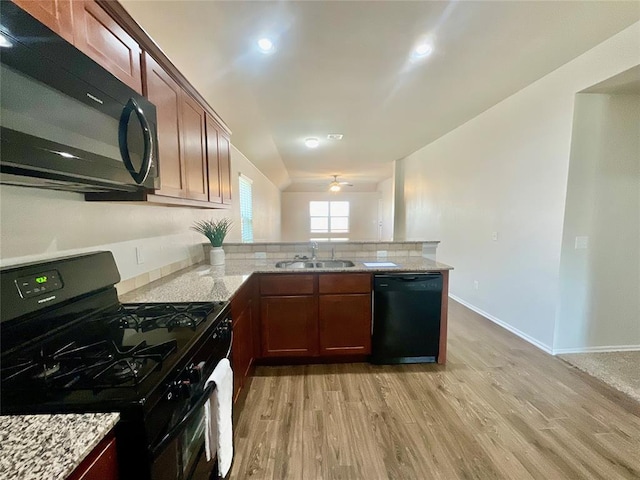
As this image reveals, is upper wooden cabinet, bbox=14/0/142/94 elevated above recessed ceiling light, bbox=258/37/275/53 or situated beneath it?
situated beneath

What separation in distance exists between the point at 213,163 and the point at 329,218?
31.1 ft

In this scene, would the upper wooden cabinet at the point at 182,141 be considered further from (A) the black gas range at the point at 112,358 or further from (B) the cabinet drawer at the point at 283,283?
(B) the cabinet drawer at the point at 283,283

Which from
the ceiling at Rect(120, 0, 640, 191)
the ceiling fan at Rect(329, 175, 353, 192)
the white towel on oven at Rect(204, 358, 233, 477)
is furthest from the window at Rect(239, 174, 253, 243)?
the ceiling fan at Rect(329, 175, 353, 192)

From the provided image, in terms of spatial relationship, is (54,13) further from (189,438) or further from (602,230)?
(602,230)

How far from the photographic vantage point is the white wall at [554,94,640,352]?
2574mm

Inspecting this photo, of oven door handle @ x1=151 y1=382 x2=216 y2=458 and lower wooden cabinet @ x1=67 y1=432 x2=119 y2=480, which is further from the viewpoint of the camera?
oven door handle @ x1=151 y1=382 x2=216 y2=458

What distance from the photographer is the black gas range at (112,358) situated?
0.76 metres

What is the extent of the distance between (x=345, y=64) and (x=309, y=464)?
291cm

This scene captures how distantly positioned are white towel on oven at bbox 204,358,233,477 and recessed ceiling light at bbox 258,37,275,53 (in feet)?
7.18

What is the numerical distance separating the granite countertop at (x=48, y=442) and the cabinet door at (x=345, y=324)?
1888 millimetres

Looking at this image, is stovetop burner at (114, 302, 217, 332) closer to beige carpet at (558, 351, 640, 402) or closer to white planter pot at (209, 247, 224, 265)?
white planter pot at (209, 247, 224, 265)

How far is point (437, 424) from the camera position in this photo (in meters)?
1.88

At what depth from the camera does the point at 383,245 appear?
3.00m

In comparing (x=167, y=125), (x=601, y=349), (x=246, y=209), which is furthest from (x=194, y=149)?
(x=601, y=349)
